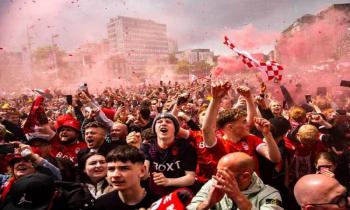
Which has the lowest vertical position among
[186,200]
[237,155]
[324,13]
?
[186,200]

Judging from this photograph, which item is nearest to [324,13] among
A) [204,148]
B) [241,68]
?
[241,68]

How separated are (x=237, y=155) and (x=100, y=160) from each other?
1.56 meters

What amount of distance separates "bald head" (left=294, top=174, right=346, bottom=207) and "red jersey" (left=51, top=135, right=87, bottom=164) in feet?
10.2

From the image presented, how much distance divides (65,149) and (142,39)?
82.4m

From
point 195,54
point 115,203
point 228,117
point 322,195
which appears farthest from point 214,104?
point 195,54

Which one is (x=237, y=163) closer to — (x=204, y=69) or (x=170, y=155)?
(x=170, y=155)

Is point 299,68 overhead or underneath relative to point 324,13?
underneath

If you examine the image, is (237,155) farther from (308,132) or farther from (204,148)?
(308,132)

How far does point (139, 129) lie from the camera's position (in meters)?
5.93

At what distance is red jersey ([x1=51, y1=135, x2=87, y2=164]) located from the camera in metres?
4.53

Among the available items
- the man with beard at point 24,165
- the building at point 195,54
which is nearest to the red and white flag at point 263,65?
the man with beard at point 24,165

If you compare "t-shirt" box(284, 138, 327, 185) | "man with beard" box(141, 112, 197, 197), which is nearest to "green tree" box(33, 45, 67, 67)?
"man with beard" box(141, 112, 197, 197)

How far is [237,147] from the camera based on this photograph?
3.45 m

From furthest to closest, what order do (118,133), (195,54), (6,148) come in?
(195,54)
(118,133)
(6,148)
